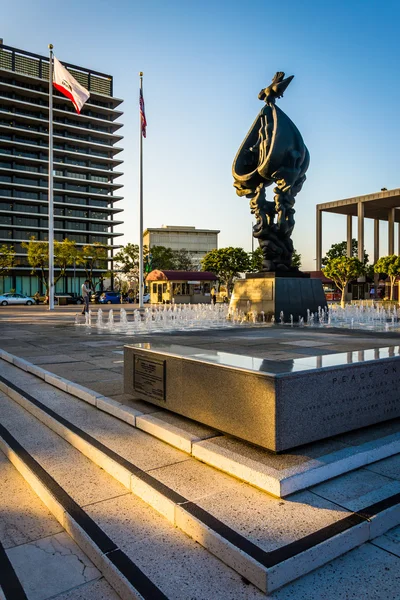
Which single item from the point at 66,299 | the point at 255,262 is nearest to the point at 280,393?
the point at 66,299

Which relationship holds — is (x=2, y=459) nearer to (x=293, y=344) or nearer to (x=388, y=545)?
(x=388, y=545)

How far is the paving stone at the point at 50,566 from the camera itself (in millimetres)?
2582

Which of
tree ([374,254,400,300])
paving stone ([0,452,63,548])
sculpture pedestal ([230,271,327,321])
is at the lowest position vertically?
paving stone ([0,452,63,548])

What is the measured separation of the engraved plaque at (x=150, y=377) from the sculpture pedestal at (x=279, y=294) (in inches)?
493

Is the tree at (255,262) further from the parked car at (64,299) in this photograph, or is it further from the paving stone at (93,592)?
the paving stone at (93,592)

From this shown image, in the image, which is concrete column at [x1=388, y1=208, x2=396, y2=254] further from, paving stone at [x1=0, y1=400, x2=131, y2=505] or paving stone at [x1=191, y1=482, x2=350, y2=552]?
paving stone at [x1=191, y1=482, x2=350, y2=552]

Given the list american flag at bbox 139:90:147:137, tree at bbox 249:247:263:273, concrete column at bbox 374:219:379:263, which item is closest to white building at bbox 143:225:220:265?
concrete column at bbox 374:219:379:263

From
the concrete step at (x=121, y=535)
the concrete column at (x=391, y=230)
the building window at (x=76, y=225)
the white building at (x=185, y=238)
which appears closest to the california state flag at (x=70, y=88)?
the concrete step at (x=121, y=535)

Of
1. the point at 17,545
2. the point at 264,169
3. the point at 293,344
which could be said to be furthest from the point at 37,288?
the point at 17,545

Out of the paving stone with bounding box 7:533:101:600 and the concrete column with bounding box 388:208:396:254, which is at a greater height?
the concrete column with bounding box 388:208:396:254

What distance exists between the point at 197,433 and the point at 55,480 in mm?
1315

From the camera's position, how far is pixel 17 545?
2.98 metres

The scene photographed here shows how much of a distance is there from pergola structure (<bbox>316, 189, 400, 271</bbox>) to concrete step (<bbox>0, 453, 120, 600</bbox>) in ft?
195

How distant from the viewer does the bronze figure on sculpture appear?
18.2 m
